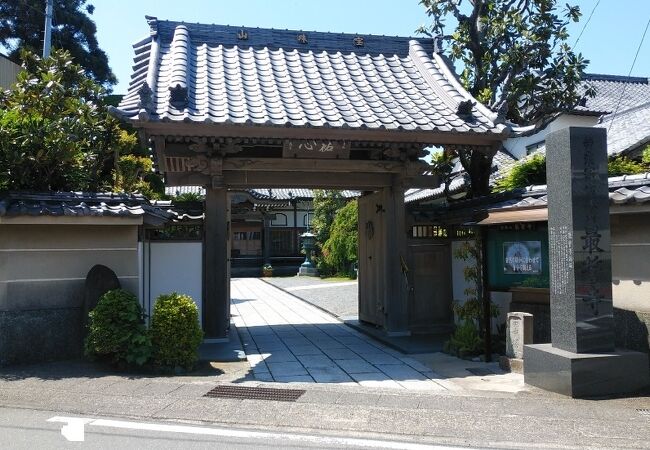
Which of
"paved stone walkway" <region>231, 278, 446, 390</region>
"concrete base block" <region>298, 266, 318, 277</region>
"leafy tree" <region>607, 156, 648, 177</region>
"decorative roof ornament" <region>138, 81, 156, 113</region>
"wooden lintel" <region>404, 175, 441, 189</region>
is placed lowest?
"paved stone walkway" <region>231, 278, 446, 390</region>

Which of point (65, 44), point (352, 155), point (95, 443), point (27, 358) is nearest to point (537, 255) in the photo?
point (352, 155)

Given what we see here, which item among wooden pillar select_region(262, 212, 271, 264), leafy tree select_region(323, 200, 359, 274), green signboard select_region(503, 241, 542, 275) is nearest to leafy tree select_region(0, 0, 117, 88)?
wooden pillar select_region(262, 212, 271, 264)

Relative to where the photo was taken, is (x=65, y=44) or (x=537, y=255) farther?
(x=65, y=44)

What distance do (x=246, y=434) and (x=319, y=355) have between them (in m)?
4.37

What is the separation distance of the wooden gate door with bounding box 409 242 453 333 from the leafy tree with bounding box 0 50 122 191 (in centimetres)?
675

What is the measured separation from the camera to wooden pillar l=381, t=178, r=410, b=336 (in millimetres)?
11039

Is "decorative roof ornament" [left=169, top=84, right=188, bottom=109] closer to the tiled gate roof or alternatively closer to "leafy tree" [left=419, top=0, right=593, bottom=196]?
the tiled gate roof

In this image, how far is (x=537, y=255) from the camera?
8727 mm

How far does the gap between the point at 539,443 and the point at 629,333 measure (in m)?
3.44

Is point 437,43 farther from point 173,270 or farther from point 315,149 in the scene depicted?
point 173,270

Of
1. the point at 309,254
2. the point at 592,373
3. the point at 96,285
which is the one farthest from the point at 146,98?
the point at 309,254

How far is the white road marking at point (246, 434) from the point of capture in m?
4.98

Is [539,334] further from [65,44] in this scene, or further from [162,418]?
[65,44]

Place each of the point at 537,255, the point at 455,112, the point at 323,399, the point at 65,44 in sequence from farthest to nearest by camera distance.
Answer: the point at 65,44 → the point at 455,112 → the point at 537,255 → the point at 323,399
